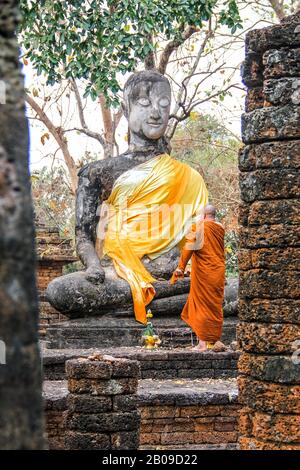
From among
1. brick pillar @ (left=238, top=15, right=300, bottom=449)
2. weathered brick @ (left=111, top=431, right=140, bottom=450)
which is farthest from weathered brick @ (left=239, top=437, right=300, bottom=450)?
weathered brick @ (left=111, top=431, right=140, bottom=450)

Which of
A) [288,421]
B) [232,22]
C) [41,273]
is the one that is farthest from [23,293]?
[41,273]

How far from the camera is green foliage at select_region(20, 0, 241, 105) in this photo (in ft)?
38.8

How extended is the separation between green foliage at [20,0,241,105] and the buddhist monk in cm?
291

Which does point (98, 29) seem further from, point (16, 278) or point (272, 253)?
point (16, 278)

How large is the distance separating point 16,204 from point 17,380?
1.06 feet

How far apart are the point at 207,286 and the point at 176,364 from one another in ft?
3.25

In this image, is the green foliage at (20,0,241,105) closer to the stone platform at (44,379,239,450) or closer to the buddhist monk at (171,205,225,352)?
the buddhist monk at (171,205,225,352)

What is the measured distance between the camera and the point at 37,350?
6.32 feet

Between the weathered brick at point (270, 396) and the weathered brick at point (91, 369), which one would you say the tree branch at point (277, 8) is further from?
the weathered brick at point (270, 396)

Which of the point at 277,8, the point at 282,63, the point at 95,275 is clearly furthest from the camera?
the point at 277,8

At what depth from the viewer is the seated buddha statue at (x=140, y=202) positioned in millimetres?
11828

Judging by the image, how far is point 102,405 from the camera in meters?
6.98

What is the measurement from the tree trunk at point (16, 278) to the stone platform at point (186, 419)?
257 inches

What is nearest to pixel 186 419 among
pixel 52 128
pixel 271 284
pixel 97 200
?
pixel 271 284
